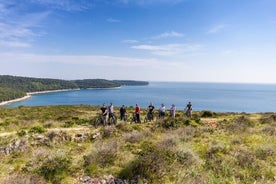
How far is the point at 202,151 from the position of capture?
11.1 m

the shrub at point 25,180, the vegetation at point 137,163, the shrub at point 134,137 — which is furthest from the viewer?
the shrub at point 134,137

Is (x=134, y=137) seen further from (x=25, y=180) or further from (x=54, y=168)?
(x=25, y=180)

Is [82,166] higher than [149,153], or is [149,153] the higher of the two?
[149,153]

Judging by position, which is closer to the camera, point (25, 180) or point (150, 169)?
point (25, 180)

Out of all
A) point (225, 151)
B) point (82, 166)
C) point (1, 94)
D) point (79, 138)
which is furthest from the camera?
point (1, 94)

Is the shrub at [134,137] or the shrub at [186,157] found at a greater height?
the shrub at [186,157]

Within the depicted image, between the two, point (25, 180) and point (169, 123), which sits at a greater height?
point (25, 180)

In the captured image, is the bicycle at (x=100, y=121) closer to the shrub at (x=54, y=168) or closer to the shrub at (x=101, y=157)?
the shrub at (x=101, y=157)

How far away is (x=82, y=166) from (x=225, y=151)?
6525mm

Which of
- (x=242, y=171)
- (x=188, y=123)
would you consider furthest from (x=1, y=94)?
(x=242, y=171)

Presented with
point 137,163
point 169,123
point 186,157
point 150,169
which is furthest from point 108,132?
point 150,169

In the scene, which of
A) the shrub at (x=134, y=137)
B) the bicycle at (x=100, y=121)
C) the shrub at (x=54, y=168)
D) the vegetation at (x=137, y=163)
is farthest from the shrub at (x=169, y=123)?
the shrub at (x=54, y=168)

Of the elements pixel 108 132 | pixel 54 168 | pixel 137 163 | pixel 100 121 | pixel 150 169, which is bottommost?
pixel 100 121

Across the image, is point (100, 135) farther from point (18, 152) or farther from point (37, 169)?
point (37, 169)
